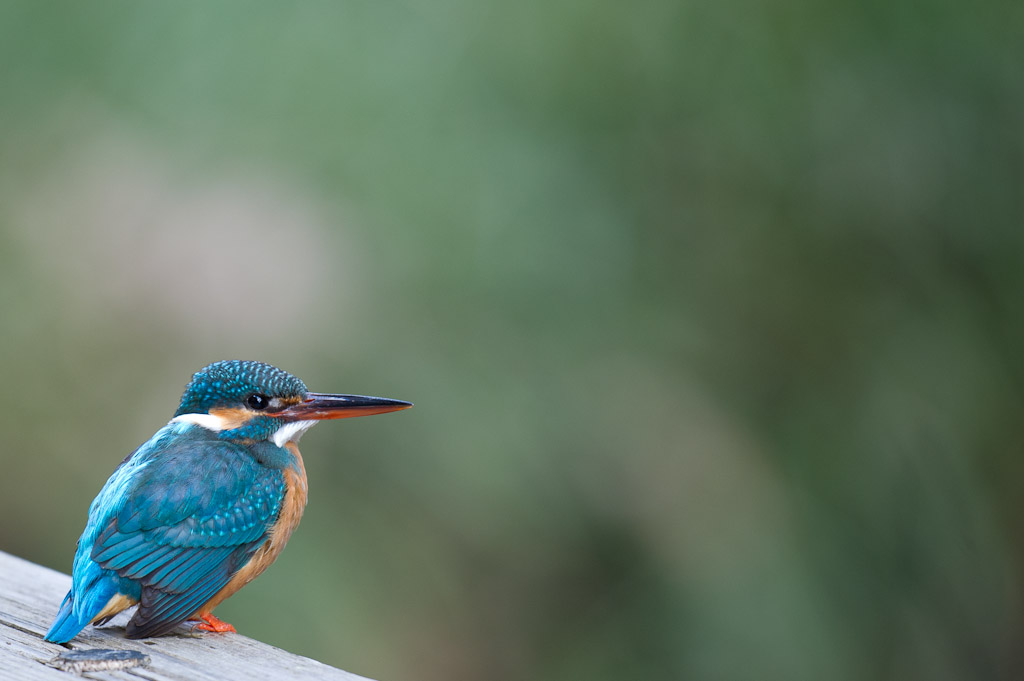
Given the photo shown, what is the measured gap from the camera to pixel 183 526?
2.19m

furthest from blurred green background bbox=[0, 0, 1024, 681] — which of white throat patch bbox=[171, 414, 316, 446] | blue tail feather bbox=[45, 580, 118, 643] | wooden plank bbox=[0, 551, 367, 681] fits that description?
blue tail feather bbox=[45, 580, 118, 643]

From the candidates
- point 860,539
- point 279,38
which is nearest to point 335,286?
point 279,38

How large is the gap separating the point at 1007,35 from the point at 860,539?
2446 mm

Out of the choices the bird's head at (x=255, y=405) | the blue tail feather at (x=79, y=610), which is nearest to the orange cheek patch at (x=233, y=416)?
the bird's head at (x=255, y=405)

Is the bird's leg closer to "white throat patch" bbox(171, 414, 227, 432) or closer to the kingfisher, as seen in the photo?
the kingfisher

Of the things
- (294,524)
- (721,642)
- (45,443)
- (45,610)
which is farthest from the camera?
(45,443)

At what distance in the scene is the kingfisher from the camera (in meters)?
2.08

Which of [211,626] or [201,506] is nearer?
[201,506]

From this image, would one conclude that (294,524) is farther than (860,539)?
No

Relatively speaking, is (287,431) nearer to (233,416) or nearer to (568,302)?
(233,416)

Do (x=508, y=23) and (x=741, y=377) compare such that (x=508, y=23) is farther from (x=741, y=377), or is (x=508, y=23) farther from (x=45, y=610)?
(x=45, y=610)

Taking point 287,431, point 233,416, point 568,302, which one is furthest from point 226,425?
point 568,302

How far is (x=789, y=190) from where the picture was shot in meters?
5.48

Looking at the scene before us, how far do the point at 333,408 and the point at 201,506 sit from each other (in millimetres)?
429
